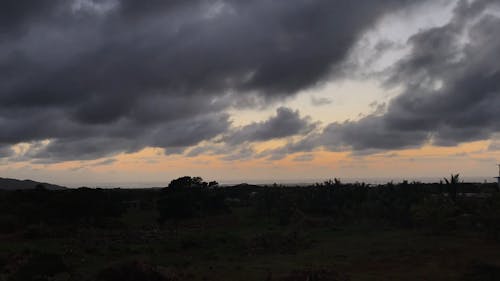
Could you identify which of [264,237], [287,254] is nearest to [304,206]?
[264,237]

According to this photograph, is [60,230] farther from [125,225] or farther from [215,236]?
[215,236]

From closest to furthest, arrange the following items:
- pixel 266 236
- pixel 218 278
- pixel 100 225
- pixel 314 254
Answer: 1. pixel 218 278
2. pixel 314 254
3. pixel 266 236
4. pixel 100 225

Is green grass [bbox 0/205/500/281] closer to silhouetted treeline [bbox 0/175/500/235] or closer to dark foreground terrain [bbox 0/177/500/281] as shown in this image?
dark foreground terrain [bbox 0/177/500/281]

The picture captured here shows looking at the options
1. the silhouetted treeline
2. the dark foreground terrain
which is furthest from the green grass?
the silhouetted treeline

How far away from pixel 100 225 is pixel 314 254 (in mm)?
26845

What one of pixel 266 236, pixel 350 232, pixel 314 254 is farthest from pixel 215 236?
pixel 350 232

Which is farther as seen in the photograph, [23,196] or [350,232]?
[23,196]

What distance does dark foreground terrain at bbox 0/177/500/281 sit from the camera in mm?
23250

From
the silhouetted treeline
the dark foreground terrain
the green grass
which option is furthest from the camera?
the silhouetted treeline

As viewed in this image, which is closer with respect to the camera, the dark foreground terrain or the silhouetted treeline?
the dark foreground terrain

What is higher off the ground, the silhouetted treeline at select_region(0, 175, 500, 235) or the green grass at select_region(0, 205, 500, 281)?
the silhouetted treeline at select_region(0, 175, 500, 235)

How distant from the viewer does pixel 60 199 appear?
166 ft

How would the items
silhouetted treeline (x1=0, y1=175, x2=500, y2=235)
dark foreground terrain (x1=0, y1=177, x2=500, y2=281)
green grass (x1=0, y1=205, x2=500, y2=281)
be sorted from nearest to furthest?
dark foreground terrain (x1=0, y1=177, x2=500, y2=281) → green grass (x1=0, y1=205, x2=500, y2=281) → silhouetted treeline (x1=0, y1=175, x2=500, y2=235)

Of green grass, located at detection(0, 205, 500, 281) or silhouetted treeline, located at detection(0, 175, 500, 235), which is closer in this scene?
green grass, located at detection(0, 205, 500, 281)
